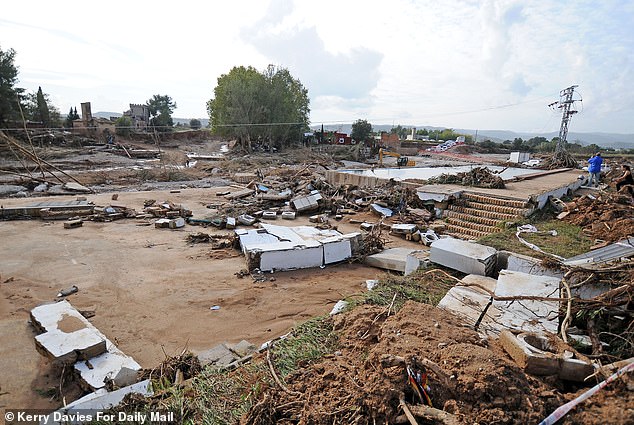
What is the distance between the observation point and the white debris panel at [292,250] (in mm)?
7203

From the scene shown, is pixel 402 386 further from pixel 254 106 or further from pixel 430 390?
pixel 254 106

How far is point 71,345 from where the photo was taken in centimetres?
404

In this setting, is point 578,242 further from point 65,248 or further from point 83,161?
point 83,161

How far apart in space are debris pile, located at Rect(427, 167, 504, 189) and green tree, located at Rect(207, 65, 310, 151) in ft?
71.9

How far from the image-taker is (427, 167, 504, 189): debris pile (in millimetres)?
11852

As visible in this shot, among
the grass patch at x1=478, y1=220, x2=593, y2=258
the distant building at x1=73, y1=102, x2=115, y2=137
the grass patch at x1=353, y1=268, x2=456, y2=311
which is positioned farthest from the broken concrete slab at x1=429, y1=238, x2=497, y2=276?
the distant building at x1=73, y1=102, x2=115, y2=137

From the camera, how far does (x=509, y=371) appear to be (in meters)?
2.29

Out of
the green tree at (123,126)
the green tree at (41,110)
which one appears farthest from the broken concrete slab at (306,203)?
the green tree at (41,110)

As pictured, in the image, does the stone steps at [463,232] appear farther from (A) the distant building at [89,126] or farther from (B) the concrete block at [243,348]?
(A) the distant building at [89,126]

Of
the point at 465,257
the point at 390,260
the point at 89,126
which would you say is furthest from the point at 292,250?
the point at 89,126

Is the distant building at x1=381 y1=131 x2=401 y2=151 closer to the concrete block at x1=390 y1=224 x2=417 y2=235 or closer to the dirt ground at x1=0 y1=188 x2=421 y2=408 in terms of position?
the concrete block at x1=390 y1=224 x2=417 y2=235

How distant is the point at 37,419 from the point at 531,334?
15.5ft

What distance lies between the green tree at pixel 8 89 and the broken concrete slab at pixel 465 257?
125 ft

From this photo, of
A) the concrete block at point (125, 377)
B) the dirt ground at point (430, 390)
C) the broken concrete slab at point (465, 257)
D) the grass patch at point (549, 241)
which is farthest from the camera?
the grass patch at point (549, 241)
